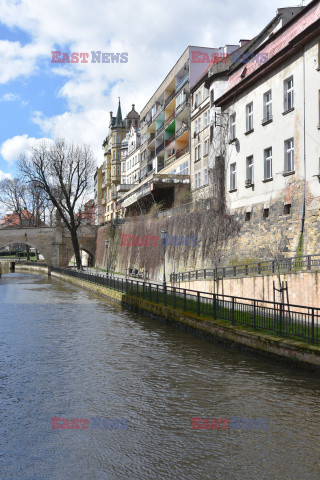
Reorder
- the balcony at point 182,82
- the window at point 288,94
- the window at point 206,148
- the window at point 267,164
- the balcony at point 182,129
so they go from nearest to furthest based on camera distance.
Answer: the window at point 288,94 < the window at point 267,164 < the window at point 206,148 < the balcony at point 182,82 < the balcony at point 182,129

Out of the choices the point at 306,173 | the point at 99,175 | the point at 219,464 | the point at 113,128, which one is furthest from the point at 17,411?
the point at 99,175

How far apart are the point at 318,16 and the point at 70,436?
60.0ft

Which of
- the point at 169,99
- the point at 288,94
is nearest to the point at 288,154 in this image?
the point at 288,94

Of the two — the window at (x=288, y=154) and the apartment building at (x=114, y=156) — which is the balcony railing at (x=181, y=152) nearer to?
the window at (x=288, y=154)

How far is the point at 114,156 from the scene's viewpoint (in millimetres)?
78438

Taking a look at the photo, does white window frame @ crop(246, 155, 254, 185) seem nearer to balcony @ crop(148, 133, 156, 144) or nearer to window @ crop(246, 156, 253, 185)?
window @ crop(246, 156, 253, 185)

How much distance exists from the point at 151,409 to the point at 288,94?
17.1 meters

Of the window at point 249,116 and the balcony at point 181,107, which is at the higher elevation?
the balcony at point 181,107

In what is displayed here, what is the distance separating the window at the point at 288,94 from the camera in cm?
2100

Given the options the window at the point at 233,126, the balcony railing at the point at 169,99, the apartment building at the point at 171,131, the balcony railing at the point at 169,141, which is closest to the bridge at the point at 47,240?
the apartment building at the point at 171,131

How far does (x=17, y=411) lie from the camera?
903 centimetres

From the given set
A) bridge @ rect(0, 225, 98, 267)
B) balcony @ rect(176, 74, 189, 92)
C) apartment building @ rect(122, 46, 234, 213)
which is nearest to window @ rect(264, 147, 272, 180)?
apartment building @ rect(122, 46, 234, 213)

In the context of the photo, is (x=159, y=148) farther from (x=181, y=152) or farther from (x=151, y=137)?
(x=181, y=152)

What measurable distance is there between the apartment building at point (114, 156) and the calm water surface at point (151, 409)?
61.9 m
